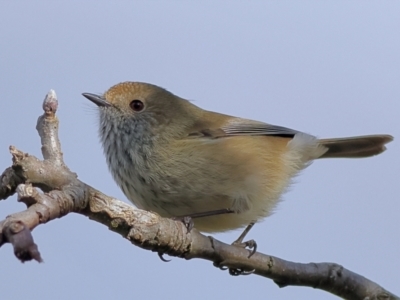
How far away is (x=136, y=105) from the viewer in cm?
564

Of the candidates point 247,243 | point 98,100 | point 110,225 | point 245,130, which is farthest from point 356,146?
point 110,225

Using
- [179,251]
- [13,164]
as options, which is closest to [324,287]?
[179,251]

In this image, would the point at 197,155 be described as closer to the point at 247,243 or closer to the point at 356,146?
→ the point at 247,243

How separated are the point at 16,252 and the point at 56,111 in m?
1.44

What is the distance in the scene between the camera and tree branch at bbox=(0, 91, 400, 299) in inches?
99.0

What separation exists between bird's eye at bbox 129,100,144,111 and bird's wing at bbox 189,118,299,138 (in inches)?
24.2

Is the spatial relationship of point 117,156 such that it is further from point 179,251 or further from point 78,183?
point 78,183

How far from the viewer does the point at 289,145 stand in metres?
5.72

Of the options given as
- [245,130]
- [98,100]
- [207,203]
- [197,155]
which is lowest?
[207,203]

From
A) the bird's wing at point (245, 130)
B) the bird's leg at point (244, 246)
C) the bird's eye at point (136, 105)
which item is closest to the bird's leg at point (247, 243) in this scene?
the bird's leg at point (244, 246)

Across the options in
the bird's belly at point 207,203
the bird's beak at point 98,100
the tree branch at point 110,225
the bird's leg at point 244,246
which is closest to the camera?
A: the tree branch at point 110,225

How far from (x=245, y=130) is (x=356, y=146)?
4.37 feet

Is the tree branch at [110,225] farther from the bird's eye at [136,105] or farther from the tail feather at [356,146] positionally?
the tail feather at [356,146]

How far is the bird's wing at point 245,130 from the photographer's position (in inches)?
211
